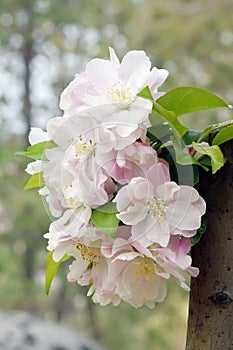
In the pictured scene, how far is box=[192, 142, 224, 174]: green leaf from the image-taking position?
47 cm

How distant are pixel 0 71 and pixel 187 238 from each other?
3.40m

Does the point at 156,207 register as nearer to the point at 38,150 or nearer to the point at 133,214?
the point at 133,214

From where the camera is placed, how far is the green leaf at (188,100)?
0.50 metres

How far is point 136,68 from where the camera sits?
0.50m

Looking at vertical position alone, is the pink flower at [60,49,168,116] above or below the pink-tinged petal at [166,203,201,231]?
above

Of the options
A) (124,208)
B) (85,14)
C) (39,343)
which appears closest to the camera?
(124,208)

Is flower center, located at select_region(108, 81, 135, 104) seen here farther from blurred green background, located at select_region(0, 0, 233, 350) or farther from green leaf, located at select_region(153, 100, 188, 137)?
blurred green background, located at select_region(0, 0, 233, 350)

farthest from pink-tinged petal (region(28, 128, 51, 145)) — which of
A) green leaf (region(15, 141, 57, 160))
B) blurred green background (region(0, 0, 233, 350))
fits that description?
blurred green background (region(0, 0, 233, 350))

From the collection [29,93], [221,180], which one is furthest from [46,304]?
[221,180]

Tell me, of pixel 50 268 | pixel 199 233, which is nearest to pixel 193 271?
pixel 199 233

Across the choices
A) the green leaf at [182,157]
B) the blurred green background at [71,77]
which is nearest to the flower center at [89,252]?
the green leaf at [182,157]

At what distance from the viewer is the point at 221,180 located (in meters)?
0.52

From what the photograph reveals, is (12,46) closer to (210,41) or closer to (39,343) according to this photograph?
(210,41)

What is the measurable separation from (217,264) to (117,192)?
12 centimetres
